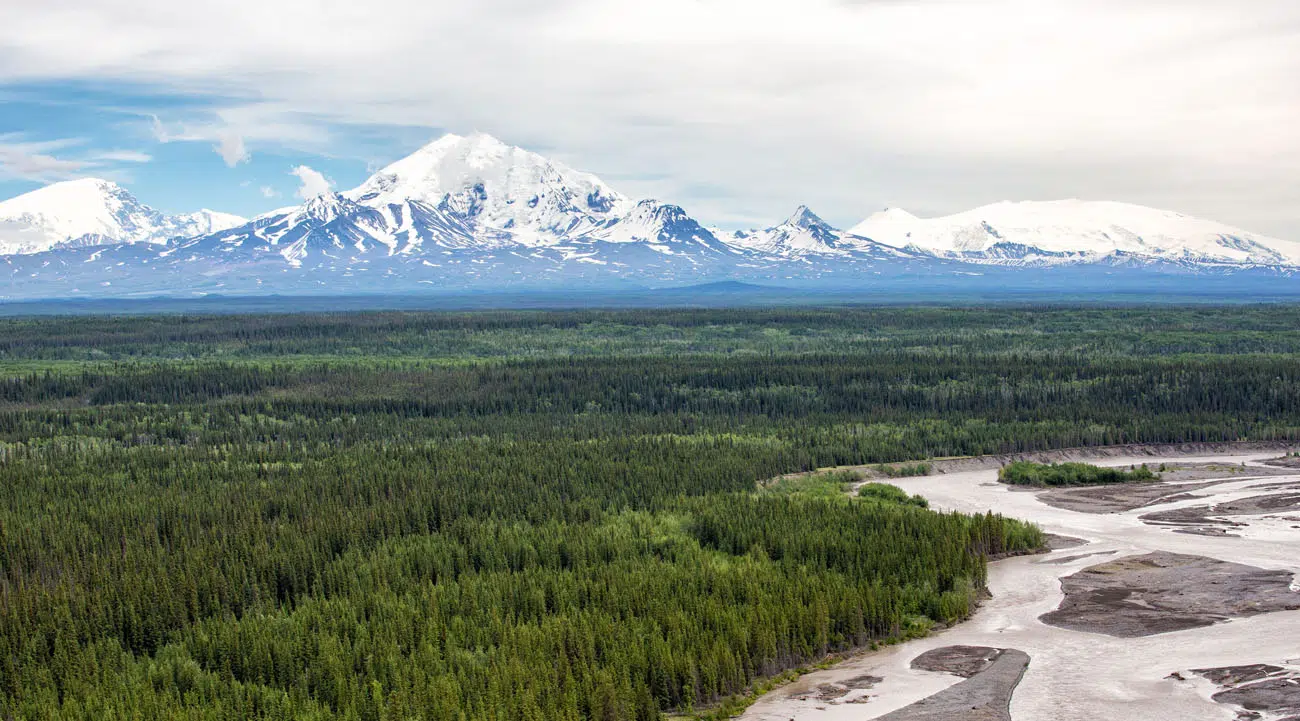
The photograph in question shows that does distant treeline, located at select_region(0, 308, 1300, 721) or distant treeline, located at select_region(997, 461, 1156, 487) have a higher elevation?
distant treeline, located at select_region(0, 308, 1300, 721)

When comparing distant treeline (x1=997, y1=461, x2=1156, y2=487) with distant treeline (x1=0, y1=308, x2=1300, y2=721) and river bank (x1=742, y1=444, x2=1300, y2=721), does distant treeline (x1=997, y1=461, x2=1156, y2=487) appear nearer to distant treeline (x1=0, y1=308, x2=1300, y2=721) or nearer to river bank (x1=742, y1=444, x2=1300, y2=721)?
distant treeline (x1=0, y1=308, x2=1300, y2=721)

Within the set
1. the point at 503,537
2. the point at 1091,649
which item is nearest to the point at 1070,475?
the point at 1091,649

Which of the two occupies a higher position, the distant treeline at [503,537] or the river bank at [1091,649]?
the distant treeline at [503,537]

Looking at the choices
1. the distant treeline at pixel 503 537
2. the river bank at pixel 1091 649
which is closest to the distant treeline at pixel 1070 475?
the distant treeline at pixel 503 537

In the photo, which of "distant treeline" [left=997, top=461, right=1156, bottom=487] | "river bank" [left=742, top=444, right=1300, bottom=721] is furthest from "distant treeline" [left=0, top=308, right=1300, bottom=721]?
"distant treeline" [left=997, top=461, right=1156, bottom=487]

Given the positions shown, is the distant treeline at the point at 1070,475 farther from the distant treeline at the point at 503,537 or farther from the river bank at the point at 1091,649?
the river bank at the point at 1091,649

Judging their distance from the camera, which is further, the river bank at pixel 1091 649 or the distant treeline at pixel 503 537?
the distant treeline at pixel 503 537

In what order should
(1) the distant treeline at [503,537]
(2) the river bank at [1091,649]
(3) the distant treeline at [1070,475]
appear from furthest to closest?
(3) the distant treeline at [1070,475] < (1) the distant treeline at [503,537] < (2) the river bank at [1091,649]

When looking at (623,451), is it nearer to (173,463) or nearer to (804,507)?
(804,507)

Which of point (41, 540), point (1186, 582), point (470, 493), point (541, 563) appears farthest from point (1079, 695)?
point (41, 540)
